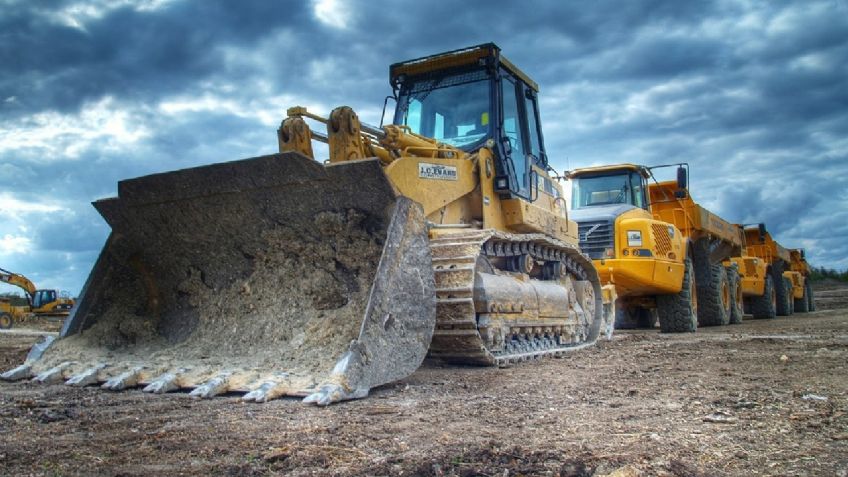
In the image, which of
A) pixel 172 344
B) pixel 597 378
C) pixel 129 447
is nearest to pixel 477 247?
pixel 597 378

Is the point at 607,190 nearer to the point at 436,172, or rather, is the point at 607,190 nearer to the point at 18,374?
the point at 436,172

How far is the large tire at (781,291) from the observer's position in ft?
71.4

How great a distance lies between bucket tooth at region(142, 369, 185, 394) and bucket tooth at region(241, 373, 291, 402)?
0.69 m

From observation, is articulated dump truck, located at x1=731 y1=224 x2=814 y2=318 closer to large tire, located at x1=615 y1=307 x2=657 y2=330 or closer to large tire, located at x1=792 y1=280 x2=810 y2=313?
large tire, located at x1=792 y1=280 x2=810 y2=313

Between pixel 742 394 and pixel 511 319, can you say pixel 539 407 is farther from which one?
pixel 511 319

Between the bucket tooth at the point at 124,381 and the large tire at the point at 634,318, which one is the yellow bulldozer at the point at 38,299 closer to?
the large tire at the point at 634,318

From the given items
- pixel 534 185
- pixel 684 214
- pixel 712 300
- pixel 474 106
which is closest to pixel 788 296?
pixel 712 300

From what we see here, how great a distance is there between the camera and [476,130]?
7805mm

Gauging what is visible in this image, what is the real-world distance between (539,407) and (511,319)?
8.31 ft

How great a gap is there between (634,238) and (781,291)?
1249cm

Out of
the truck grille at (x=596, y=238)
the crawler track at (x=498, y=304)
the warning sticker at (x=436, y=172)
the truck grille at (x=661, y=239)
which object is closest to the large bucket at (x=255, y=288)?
the crawler track at (x=498, y=304)

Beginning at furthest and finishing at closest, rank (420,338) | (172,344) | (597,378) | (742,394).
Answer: (172,344) < (597,378) < (420,338) < (742,394)

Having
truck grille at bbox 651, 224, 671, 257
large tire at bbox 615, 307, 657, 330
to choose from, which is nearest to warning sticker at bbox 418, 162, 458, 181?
truck grille at bbox 651, 224, 671, 257

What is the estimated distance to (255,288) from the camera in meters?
5.88
